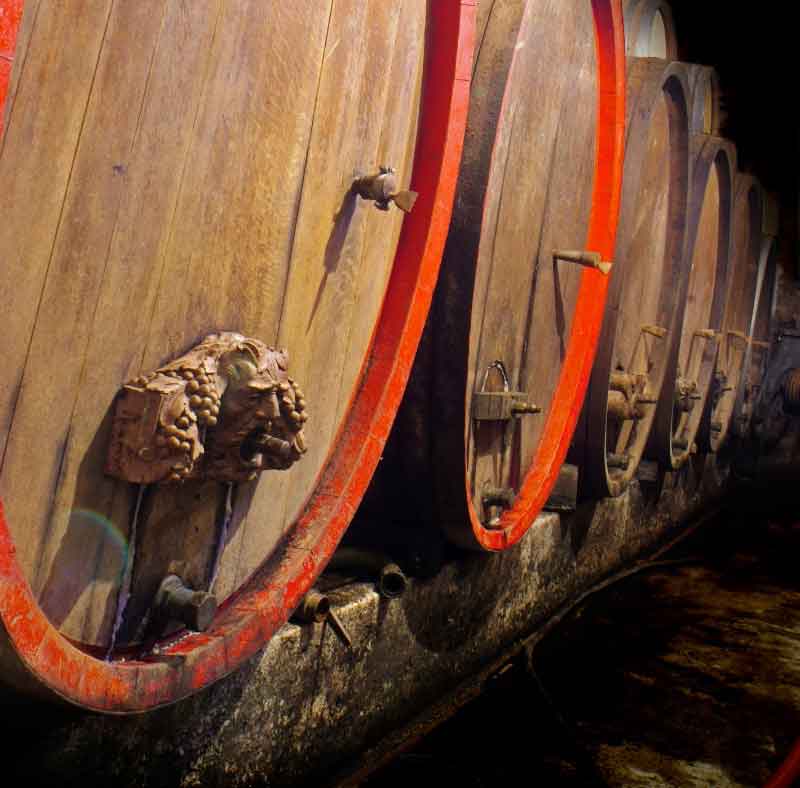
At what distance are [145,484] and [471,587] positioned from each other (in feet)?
5.76

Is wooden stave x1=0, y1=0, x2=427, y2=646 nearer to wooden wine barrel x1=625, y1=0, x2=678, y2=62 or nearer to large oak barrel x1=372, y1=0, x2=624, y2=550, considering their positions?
large oak barrel x1=372, y1=0, x2=624, y2=550

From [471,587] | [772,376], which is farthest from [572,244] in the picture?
[772,376]

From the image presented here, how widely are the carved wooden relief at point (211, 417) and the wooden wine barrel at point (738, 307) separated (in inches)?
193

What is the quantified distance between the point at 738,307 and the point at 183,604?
229 inches

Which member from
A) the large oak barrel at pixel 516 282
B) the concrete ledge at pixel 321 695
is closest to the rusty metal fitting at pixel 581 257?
the large oak barrel at pixel 516 282

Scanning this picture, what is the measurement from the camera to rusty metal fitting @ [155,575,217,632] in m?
1.33

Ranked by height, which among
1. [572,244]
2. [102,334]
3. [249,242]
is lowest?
[102,334]

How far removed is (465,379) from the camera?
6.97 feet

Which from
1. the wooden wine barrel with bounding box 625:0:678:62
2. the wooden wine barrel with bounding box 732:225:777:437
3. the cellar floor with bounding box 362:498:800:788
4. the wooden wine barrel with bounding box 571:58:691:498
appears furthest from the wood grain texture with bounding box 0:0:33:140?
the wooden wine barrel with bounding box 732:225:777:437

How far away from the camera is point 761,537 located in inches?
252

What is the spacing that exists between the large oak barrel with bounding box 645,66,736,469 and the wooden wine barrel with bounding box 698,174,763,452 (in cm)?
67

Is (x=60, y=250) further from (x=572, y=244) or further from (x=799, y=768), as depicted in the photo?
(x=572, y=244)

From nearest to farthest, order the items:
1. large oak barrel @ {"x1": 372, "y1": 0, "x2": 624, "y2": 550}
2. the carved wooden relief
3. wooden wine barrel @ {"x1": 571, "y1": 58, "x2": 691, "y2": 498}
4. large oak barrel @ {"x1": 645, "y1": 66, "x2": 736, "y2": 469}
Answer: the carved wooden relief, large oak barrel @ {"x1": 372, "y1": 0, "x2": 624, "y2": 550}, wooden wine barrel @ {"x1": 571, "y1": 58, "x2": 691, "y2": 498}, large oak barrel @ {"x1": 645, "y1": 66, "x2": 736, "y2": 469}

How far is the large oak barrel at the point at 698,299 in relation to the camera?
13.6 feet
